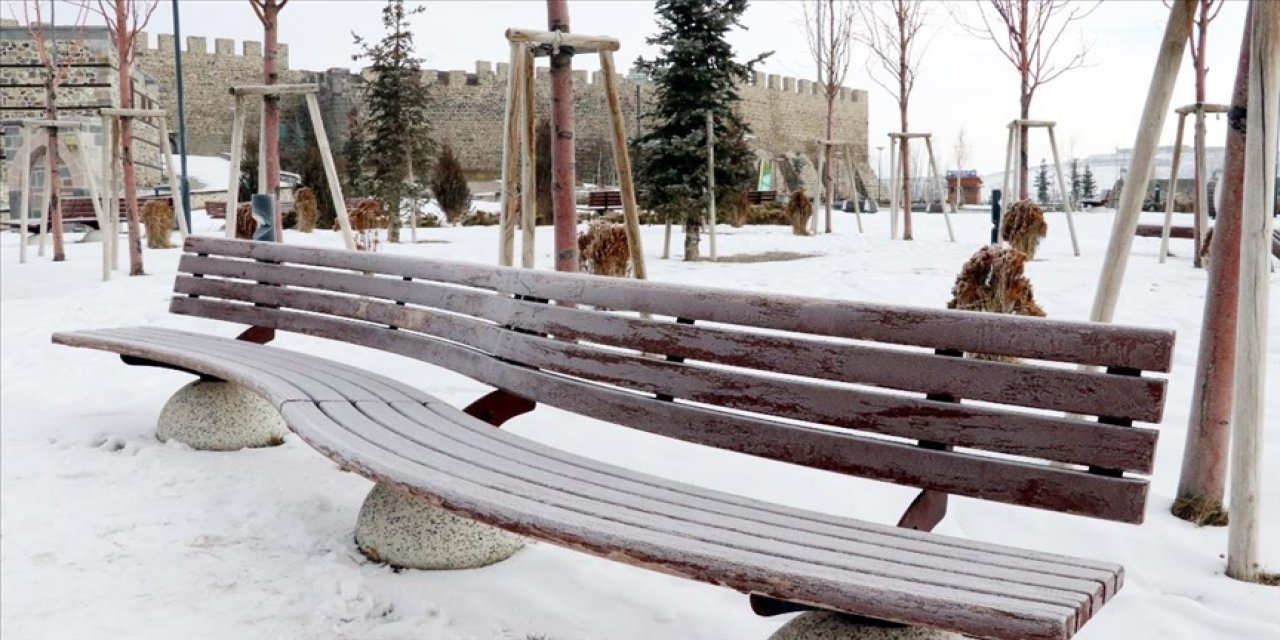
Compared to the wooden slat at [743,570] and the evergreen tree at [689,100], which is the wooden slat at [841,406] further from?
the evergreen tree at [689,100]

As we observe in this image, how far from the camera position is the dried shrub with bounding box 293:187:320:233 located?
1714cm

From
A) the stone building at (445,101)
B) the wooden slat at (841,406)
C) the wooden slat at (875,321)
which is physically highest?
the stone building at (445,101)

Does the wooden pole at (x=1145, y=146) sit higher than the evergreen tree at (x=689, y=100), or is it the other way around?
the evergreen tree at (x=689, y=100)

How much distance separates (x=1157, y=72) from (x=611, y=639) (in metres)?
2.15

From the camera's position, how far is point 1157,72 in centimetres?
303

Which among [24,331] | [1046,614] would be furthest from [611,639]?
[24,331]

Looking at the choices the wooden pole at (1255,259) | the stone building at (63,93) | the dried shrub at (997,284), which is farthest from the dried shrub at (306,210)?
the wooden pole at (1255,259)

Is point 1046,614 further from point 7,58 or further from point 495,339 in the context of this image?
point 7,58

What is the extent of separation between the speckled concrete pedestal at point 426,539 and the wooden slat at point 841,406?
436 millimetres

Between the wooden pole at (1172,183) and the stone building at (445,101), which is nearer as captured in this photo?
the wooden pole at (1172,183)

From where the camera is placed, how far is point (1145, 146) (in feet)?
10.2

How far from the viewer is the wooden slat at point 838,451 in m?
2.19

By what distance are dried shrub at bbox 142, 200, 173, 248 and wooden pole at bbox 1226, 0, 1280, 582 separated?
1351 centimetres

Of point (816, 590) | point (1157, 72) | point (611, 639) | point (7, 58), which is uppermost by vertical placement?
point (7, 58)
